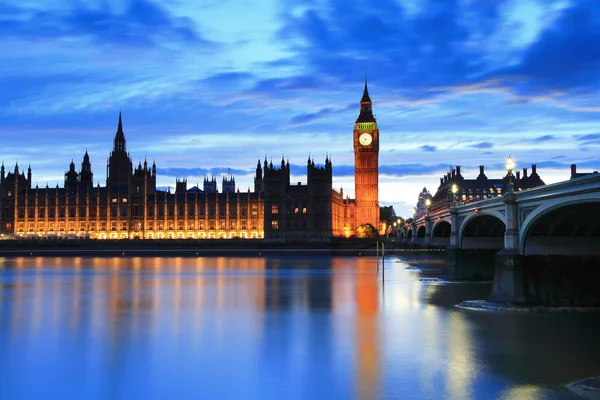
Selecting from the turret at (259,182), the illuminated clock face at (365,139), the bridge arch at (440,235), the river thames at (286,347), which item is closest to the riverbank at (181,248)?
the turret at (259,182)

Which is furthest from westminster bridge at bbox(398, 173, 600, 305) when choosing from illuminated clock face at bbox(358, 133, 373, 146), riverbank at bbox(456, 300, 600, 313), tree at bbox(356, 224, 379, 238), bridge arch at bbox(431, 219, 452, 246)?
illuminated clock face at bbox(358, 133, 373, 146)

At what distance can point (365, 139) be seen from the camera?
178875mm

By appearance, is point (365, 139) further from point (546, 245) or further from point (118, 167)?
point (546, 245)

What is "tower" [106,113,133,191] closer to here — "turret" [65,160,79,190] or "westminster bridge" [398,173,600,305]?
"turret" [65,160,79,190]

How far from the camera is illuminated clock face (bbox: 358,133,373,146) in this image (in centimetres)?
17838

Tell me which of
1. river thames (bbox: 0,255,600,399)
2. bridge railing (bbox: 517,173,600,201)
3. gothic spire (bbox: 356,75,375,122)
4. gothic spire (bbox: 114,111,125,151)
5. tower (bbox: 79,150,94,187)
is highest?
gothic spire (bbox: 356,75,375,122)

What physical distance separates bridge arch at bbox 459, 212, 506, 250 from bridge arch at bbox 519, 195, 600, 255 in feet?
41.0

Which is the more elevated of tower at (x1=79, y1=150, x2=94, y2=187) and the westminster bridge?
tower at (x1=79, y1=150, x2=94, y2=187)

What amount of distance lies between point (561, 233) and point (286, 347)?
16.9 metres

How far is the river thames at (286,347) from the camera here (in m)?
17.5

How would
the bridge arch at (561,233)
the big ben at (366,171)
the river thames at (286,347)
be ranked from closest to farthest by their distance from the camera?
the river thames at (286,347)
the bridge arch at (561,233)
the big ben at (366,171)

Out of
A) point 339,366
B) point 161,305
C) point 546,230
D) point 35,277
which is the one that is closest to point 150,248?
point 35,277

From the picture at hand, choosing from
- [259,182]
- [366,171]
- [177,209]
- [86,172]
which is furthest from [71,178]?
[366,171]

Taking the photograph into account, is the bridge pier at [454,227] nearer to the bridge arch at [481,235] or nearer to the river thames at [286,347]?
the bridge arch at [481,235]
